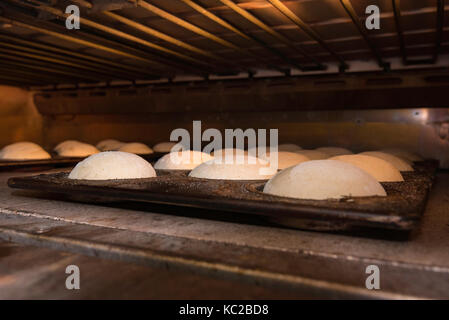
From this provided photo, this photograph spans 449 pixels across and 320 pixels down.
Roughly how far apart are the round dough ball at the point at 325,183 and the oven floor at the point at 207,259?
0.84ft

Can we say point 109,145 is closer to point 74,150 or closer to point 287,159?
point 74,150

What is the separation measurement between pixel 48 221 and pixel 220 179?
116 cm

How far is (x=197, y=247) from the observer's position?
1.50 meters

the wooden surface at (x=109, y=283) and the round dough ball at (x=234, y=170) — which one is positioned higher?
the round dough ball at (x=234, y=170)

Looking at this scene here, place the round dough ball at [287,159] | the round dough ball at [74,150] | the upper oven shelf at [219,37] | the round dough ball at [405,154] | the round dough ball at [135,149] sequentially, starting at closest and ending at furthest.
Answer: the upper oven shelf at [219,37] < the round dough ball at [287,159] < the round dough ball at [405,154] < the round dough ball at [74,150] < the round dough ball at [135,149]

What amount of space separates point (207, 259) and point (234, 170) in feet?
4.36

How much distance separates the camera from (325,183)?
1.90 m

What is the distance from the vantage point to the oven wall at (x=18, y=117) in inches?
257

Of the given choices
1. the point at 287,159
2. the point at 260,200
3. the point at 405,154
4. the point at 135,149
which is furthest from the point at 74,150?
the point at 405,154

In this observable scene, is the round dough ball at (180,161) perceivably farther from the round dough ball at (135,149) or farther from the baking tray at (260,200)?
the round dough ball at (135,149)

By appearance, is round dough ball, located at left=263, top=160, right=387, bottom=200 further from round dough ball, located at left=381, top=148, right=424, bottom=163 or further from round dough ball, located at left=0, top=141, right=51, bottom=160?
round dough ball, located at left=0, top=141, right=51, bottom=160

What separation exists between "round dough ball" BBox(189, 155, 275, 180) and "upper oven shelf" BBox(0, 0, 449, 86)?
1059 mm

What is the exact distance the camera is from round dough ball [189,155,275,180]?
260cm

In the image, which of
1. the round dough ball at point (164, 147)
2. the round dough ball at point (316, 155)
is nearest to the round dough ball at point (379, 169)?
the round dough ball at point (316, 155)
